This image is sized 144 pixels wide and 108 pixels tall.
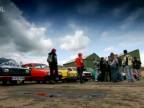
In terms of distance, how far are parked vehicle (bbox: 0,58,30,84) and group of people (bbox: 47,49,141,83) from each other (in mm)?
1823

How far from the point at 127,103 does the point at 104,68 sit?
14.8 meters

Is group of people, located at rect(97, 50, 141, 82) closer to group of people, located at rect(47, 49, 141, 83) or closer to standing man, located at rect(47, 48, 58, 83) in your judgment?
group of people, located at rect(47, 49, 141, 83)

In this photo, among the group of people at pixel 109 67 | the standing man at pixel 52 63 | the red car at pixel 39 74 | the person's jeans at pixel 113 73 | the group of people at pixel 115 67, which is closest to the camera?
the red car at pixel 39 74

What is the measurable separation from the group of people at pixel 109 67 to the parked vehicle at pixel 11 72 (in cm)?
182

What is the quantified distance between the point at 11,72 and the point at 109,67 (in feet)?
25.7

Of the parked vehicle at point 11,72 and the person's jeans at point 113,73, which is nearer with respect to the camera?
the parked vehicle at point 11,72

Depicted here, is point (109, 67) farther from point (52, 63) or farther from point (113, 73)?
point (52, 63)

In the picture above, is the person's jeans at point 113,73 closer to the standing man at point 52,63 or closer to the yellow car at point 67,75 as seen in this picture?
the yellow car at point 67,75

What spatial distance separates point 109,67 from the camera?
72.3ft

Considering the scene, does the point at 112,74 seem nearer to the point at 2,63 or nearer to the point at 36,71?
the point at 36,71

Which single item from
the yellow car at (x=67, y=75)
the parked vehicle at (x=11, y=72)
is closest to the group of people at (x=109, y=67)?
the yellow car at (x=67, y=75)

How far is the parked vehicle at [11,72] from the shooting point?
16422 millimetres

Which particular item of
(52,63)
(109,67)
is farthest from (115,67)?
(52,63)

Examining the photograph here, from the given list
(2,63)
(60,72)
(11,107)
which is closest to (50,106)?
(11,107)
